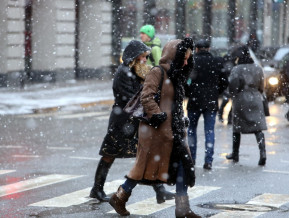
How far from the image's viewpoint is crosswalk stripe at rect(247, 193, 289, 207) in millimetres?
8938

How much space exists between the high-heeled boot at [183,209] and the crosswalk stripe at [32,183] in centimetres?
239

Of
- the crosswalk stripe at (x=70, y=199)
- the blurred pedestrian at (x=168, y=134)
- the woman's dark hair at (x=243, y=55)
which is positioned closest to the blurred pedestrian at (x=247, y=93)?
the woman's dark hair at (x=243, y=55)

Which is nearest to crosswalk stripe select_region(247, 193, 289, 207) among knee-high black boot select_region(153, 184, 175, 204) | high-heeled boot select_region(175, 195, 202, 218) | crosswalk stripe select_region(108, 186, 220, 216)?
crosswalk stripe select_region(108, 186, 220, 216)

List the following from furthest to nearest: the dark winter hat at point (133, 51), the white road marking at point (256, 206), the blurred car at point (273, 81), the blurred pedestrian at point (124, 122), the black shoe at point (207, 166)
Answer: the blurred car at point (273, 81) → the black shoe at point (207, 166) → the blurred pedestrian at point (124, 122) → the dark winter hat at point (133, 51) → the white road marking at point (256, 206)

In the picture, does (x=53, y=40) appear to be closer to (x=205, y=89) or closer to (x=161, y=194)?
(x=205, y=89)

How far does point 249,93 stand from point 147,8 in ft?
82.7

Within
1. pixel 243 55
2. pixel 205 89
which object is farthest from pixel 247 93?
pixel 205 89

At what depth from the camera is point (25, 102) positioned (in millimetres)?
21938

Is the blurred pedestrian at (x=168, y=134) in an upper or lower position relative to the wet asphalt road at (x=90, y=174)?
upper

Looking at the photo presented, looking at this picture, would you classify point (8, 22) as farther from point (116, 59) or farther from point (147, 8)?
point (147, 8)

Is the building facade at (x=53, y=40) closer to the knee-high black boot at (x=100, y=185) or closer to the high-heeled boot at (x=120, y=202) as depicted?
the knee-high black boot at (x=100, y=185)

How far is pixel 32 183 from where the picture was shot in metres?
10.4

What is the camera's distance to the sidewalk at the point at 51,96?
813 inches

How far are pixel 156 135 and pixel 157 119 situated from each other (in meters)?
0.20
